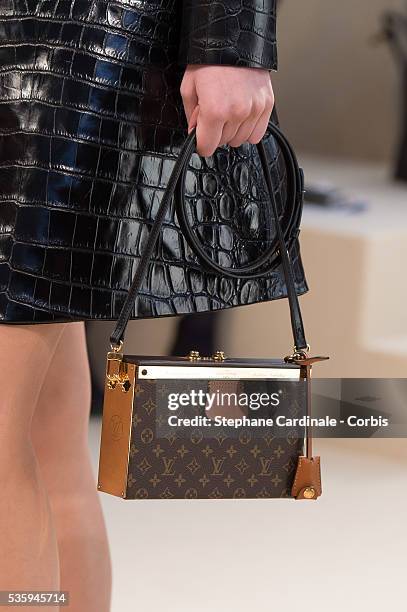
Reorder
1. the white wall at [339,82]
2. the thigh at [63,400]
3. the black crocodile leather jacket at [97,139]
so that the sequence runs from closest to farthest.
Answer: the black crocodile leather jacket at [97,139] → the thigh at [63,400] → the white wall at [339,82]

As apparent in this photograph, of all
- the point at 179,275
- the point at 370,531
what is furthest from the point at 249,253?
the point at 370,531

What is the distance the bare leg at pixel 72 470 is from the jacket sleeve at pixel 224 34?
0.32 meters

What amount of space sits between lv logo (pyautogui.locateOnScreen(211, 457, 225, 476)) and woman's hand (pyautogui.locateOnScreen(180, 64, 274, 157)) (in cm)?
27

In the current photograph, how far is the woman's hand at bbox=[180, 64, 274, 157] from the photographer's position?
3.29 feet

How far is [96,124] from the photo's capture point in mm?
1013

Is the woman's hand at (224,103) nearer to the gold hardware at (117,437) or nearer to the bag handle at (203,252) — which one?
the bag handle at (203,252)

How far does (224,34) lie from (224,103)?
0.06 m

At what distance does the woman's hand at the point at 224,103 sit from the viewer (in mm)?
1002

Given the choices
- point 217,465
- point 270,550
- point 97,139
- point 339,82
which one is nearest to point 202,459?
point 217,465

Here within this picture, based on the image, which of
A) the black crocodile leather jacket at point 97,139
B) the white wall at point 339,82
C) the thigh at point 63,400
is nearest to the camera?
the black crocodile leather jacket at point 97,139

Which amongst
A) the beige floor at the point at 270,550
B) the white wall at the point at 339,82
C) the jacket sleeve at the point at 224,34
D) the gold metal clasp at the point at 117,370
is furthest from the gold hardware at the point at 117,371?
the white wall at the point at 339,82

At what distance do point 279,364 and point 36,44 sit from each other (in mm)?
348

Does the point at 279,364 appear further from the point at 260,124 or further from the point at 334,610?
the point at 334,610

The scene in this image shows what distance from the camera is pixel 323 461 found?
8.03 feet
